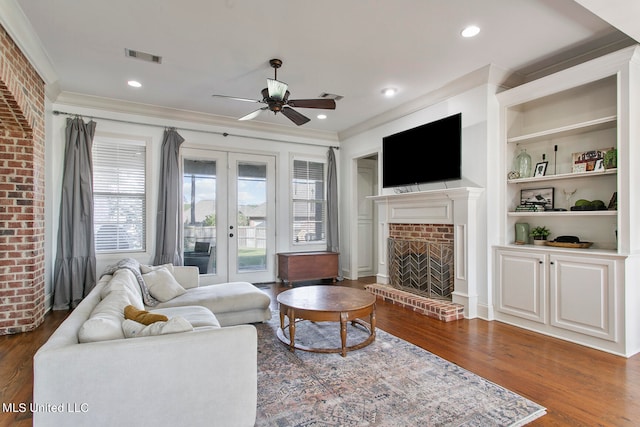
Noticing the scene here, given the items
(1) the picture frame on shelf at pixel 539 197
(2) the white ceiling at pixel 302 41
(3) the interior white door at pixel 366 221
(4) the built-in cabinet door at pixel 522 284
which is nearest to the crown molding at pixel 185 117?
(2) the white ceiling at pixel 302 41

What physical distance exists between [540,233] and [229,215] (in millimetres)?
4427

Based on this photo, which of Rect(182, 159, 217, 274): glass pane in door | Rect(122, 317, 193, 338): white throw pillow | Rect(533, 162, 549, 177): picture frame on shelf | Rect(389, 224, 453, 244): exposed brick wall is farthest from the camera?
Rect(182, 159, 217, 274): glass pane in door

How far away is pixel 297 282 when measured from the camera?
242 inches

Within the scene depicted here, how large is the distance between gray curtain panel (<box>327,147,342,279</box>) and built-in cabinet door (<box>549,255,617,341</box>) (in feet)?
12.2

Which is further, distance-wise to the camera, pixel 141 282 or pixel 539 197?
pixel 539 197

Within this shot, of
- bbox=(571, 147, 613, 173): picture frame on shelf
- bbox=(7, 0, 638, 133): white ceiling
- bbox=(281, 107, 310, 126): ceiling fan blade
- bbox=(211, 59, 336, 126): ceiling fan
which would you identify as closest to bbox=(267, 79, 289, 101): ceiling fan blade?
bbox=(211, 59, 336, 126): ceiling fan

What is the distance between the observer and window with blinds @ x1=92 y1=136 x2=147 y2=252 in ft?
15.6

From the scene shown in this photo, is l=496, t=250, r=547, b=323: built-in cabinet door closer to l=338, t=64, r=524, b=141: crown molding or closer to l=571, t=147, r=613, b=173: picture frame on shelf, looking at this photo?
l=571, t=147, r=613, b=173: picture frame on shelf

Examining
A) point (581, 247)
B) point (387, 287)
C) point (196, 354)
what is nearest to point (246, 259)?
point (387, 287)

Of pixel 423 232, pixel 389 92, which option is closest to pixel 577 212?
pixel 423 232

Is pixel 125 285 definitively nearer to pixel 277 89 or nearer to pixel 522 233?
pixel 277 89

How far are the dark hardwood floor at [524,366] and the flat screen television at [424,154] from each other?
1.85m

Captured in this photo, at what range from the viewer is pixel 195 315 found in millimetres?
2760

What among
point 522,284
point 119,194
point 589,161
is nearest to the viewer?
point 589,161
